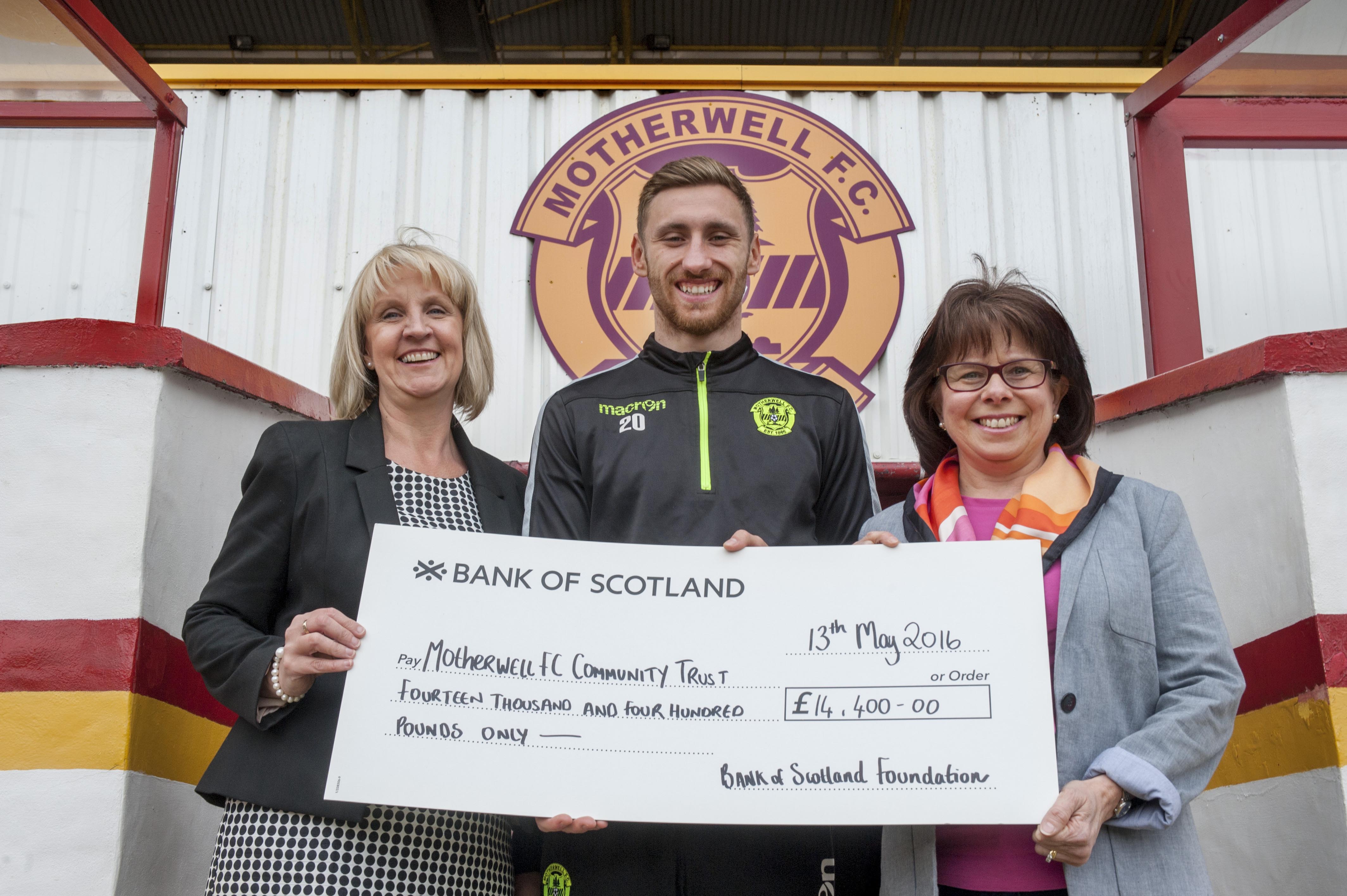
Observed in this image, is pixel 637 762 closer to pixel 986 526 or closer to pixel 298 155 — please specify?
pixel 986 526

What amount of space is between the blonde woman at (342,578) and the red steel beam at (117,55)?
1714 mm

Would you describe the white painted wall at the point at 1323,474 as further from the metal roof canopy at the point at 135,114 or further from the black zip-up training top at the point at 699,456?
the metal roof canopy at the point at 135,114

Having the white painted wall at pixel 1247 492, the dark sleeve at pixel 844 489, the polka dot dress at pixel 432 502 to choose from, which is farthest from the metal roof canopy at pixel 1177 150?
the polka dot dress at pixel 432 502

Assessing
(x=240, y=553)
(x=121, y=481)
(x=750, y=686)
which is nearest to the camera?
(x=750, y=686)

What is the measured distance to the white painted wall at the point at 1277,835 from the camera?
8.70ft

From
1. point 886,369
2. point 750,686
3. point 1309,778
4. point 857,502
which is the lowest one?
point 1309,778

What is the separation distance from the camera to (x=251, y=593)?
2354 millimetres

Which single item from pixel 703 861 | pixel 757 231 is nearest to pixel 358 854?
pixel 703 861

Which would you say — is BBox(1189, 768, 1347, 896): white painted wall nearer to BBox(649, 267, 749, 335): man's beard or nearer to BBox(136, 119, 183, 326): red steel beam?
BBox(649, 267, 749, 335): man's beard

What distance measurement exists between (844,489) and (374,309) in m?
1.27

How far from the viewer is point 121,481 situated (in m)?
2.92

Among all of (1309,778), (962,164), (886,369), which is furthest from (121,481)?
(962,164)

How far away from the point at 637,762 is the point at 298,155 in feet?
11.8

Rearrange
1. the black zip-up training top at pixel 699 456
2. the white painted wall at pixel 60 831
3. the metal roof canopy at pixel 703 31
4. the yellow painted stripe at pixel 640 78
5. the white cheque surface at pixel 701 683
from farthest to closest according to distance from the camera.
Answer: the metal roof canopy at pixel 703 31
the yellow painted stripe at pixel 640 78
the white painted wall at pixel 60 831
the black zip-up training top at pixel 699 456
the white cheque surface at pixel 701 683
